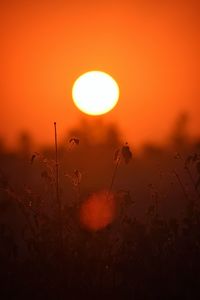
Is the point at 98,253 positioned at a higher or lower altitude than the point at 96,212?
lower

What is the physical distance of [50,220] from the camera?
5027 millimetres

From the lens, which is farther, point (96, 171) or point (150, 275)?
point (96, 171)

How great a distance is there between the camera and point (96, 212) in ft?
16.1

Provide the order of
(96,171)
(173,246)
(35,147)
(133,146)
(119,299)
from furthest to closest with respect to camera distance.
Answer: (96,171)
(133,146)
(35,147)
(173,246)
(119,299)

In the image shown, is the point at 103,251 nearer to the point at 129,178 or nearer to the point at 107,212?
the point at 107,212

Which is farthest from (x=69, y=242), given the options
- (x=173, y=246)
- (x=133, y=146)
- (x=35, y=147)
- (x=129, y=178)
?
(x=129, y=178)

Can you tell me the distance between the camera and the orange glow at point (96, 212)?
4.88m

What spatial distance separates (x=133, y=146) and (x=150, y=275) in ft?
9.63

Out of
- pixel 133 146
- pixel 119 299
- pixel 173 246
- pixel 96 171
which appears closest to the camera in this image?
pixel 119 299

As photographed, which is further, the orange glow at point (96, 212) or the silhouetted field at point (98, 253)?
the orange glow at point (96, 212)

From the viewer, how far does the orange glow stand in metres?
4.88

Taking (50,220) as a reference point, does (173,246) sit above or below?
below

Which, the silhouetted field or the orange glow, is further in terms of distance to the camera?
the orange glow

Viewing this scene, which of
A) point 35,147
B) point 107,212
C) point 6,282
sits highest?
point 35,147
